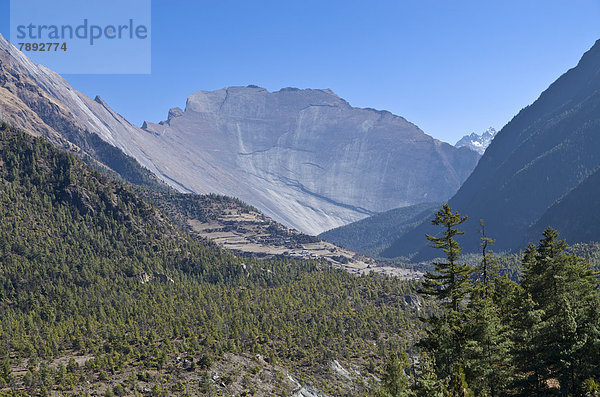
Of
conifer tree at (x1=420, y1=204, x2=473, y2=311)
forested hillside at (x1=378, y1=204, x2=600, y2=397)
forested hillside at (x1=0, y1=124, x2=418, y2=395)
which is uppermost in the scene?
conifer tree at (x1=420, y1=204, x2=473, y2=311)

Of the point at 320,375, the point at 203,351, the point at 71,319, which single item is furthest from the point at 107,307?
the point at 320,375

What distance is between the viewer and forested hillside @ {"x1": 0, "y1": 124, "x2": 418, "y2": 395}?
104938 millimetres

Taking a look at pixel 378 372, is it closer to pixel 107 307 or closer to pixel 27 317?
pixel 107 307

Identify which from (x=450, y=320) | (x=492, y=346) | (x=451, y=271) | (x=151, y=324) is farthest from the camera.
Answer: (x=151, y=324)

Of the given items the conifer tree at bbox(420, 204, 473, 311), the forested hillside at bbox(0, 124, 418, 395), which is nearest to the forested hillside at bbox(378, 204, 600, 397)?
the conifer tree at bbox(420, 204, 473, 311)

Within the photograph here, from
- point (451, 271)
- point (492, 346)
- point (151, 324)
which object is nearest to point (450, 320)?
point (492, 346)

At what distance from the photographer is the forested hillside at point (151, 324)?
105 metres

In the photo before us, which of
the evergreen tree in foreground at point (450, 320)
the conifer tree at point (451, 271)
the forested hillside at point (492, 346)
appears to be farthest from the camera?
the conifer tree at point (451, 271)

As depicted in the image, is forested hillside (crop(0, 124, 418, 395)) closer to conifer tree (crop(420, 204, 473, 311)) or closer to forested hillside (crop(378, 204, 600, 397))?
forested hillside (crop(378, 204, 600, 397))

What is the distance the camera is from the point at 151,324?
136m

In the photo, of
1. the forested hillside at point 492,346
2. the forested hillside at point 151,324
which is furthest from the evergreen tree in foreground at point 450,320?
the forested hillside at point 151,324

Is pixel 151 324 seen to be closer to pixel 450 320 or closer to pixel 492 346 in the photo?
pixel 450 320

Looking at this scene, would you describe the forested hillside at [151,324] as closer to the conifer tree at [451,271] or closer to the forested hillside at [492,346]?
the forested hillside at [492,346]

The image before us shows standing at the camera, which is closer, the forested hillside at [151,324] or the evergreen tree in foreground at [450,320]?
the evergreen tree in foreground at [450,320]
